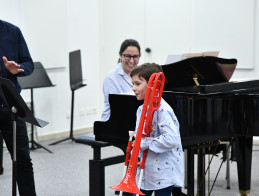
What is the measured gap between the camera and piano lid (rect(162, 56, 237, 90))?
12.6 feet

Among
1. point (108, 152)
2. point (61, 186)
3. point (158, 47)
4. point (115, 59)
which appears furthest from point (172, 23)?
point (61, 186)

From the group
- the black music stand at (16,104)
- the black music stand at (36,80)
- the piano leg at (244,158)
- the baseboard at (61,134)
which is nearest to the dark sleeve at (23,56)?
the black music stand at (16,104)

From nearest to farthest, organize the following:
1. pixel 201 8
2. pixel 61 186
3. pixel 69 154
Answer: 1. pixel 61 186
2. pixel 69 154
3. pixel 201 8

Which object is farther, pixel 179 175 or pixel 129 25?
pixel 129 25

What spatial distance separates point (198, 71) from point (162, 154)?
51.0 inches

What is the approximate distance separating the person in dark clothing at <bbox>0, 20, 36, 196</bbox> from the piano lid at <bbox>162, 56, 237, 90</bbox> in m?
1.08

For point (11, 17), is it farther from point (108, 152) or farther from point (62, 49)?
point (108, 152)

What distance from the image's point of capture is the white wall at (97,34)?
257 inches

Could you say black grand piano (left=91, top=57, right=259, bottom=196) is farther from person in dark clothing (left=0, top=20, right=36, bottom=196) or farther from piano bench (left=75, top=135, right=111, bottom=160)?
person in dark clothing (left=0, top=20, right=36, bottom=196)

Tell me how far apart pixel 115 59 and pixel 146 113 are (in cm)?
509

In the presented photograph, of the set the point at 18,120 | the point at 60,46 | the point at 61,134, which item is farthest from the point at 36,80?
the point at 18,120

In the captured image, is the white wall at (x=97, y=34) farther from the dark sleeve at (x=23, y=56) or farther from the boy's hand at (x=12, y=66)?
the boy's hand at (x=12, y=66)

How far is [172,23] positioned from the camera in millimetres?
7156

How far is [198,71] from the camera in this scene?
390cm
